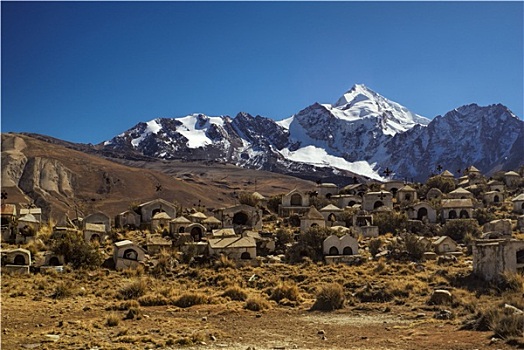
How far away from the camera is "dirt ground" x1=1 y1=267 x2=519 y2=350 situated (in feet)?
49.4

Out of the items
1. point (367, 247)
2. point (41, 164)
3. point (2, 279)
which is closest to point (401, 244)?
point (367, 247)

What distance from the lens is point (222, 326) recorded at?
1839 centimetres

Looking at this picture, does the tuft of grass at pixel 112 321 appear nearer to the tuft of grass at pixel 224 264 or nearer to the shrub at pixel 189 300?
the shrub at pixel 189 300

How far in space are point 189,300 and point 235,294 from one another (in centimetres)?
248

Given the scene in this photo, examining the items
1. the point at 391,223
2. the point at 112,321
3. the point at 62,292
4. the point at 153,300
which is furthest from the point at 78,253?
the point at 391,223

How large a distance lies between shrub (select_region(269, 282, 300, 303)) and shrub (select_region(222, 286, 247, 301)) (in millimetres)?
1261

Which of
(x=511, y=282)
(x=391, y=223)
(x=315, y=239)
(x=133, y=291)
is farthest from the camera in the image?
(x=391, y=223)

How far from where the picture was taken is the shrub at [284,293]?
2427cm

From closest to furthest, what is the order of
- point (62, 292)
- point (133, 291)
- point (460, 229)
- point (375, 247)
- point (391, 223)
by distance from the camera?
point (62, 292)
point (133, 291)
point (375, 247)
point (460, 229)
point (391, 223)

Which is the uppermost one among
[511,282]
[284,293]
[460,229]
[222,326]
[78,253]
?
[460,229]

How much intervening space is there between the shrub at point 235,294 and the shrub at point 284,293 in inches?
49.7

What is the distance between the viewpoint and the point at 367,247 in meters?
39.2

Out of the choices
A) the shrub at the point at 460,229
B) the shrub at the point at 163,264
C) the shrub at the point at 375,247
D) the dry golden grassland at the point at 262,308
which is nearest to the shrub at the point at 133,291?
the dry golden grassland at the point at 262,308

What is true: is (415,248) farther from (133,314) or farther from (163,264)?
(133,314)
